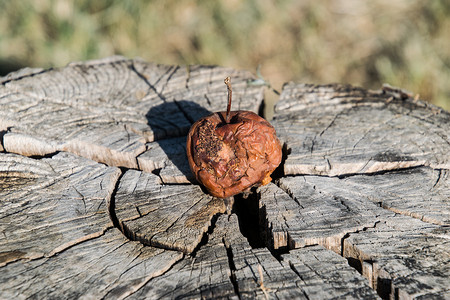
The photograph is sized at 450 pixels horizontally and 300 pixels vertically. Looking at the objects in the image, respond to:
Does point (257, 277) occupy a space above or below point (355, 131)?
below

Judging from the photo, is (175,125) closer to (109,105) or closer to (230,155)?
(109,105)

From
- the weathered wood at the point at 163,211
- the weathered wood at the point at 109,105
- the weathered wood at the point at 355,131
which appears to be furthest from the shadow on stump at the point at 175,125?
the weathered wood at the point at 355,131

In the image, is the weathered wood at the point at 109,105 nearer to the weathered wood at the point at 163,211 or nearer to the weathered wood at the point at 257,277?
the weathered wood at the point at 163,211

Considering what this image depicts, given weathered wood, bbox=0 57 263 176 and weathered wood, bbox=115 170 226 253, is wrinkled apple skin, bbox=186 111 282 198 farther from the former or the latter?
weathered wood, bbox=0 57 263 176

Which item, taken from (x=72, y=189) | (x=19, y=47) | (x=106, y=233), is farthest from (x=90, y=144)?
(x=19, y=47)

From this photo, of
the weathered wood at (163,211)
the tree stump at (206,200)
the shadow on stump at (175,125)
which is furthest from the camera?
the shadow on stump at (175,125)

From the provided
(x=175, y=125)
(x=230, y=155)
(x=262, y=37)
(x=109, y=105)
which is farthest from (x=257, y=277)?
(x=262, y=37)
